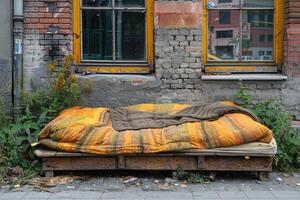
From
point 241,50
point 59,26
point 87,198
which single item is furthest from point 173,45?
point 87,198

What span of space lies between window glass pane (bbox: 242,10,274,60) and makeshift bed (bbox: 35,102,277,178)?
1.67 meters

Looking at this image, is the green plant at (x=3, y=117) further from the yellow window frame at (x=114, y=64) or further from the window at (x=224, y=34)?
the window at (x=224, y=34)

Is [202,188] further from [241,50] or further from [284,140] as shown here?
[241,50]

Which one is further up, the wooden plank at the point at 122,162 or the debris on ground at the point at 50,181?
the wooden plank at the point at 122,162

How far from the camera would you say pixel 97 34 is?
7918 mm

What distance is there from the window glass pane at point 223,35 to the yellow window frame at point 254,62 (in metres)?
0.08

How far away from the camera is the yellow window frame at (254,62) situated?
783 cm

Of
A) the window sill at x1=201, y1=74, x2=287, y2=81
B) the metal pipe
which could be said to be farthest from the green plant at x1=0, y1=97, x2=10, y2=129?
the window sill at x1=201, y1=74, x2=287, y2=81

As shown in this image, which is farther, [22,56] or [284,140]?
[22,56]

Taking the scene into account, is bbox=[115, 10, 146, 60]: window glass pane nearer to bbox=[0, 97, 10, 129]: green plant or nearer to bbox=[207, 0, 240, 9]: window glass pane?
bbox=[207, 0, 240, 9]: window glass pane

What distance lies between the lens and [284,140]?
6.96 metres

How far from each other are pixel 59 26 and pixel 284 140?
3565mm

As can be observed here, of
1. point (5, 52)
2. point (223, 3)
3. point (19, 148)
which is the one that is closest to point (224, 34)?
point (223, 3)

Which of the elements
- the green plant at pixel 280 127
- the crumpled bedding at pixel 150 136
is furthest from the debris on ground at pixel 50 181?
the green plant at pixel 280 127
